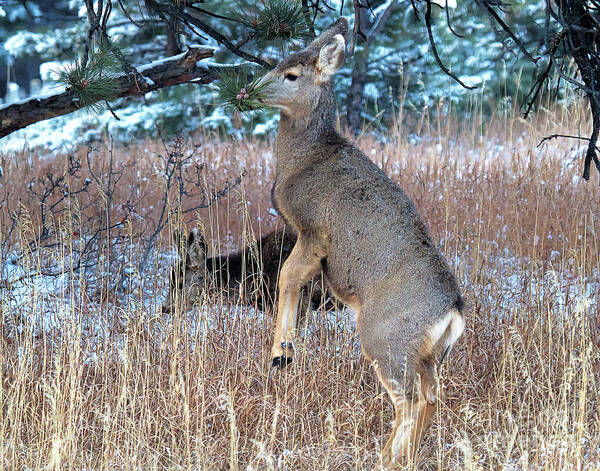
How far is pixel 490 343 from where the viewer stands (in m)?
5.97

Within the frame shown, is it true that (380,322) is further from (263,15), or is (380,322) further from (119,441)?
(263,15)

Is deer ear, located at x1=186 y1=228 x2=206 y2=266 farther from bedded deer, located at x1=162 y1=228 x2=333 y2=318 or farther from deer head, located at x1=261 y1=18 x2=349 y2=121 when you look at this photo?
deer head, located at x1=261 y1=18 x2=349 y2=121

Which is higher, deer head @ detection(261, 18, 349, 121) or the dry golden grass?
deer head @ detection(261, 18, 349, 121)

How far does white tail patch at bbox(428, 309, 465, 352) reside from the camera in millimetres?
4445

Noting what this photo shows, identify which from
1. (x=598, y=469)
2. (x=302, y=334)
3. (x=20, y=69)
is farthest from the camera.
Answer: (x=20, y=69)

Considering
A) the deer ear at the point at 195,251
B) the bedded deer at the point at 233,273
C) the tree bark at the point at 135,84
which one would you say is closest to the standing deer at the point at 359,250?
the tree bark at the point at 135,84

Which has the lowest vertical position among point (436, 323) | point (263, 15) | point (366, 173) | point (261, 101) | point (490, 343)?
point (490, 343)

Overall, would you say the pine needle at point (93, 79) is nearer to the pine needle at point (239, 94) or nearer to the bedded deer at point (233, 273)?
the pine needle at point (239, 94)

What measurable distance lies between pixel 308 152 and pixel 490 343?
6.92ft

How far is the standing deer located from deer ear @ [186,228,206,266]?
169 cm

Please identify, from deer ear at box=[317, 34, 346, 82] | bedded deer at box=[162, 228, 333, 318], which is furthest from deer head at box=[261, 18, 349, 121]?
bedded deer at box=[162, 228, 333, 318]

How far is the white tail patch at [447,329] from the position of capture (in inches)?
175

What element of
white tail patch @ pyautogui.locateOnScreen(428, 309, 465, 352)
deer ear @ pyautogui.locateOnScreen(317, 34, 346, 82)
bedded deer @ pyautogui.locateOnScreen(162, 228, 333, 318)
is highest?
deer ear @ pyautogui.locateOnScreen(317, 34, 346, 82)

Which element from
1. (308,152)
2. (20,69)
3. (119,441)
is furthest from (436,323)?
(20,69)
